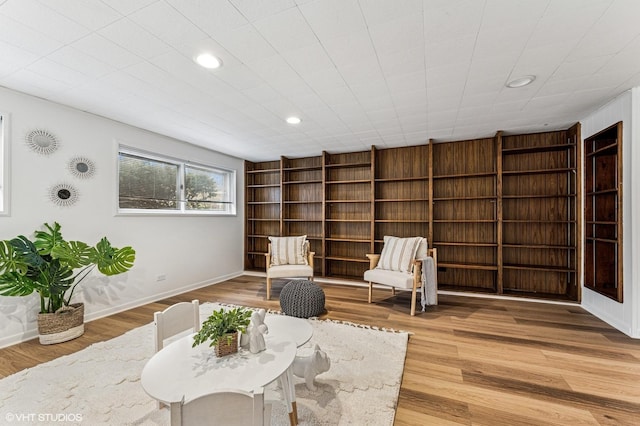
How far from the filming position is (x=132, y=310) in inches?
132

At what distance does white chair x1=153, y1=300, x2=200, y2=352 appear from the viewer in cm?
151

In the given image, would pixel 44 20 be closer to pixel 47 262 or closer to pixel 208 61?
pixel 208 61

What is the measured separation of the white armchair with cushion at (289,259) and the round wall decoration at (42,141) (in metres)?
2.73

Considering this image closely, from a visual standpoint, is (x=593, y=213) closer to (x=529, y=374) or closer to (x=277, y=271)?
(x=529, y=374)

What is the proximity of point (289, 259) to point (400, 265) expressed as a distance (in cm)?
164

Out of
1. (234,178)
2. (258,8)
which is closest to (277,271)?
(234,178)

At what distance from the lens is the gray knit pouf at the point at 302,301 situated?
3.11 meters

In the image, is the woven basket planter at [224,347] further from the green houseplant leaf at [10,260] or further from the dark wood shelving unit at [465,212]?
Answer: the dark wood shelving unit at [465,212]

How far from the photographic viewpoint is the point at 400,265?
141 inches

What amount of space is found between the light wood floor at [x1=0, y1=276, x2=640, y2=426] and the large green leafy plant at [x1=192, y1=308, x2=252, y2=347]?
3.52ft

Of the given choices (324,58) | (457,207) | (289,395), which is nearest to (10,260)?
(289,395)

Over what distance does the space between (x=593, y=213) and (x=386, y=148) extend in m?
2.86

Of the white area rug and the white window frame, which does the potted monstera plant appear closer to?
the white window frame

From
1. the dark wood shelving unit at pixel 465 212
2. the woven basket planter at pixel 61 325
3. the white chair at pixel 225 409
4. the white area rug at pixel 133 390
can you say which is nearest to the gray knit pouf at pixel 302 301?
the white area rug at pixel 133 390
